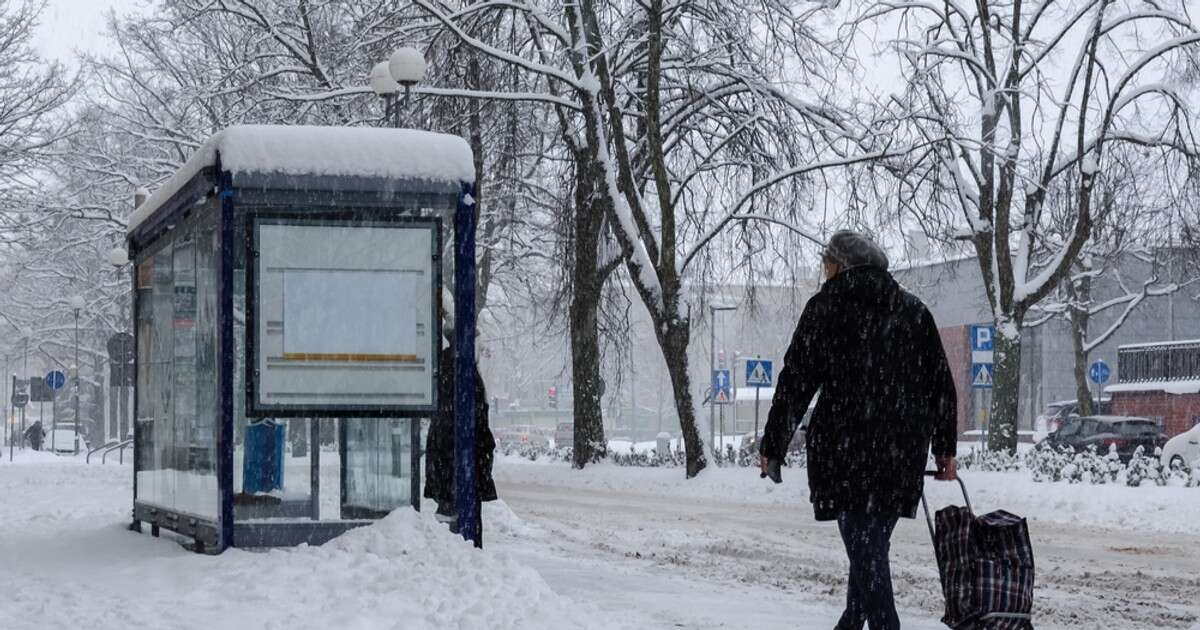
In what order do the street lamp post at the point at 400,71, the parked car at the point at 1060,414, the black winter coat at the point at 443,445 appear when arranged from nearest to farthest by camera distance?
1. the black winter coat at the point at 443,445
2. the street lamp post at the point at 400,71
3. the parked car at the point at 1060,414

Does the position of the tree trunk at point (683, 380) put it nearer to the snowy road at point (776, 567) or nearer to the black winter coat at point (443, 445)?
the snowy road at point (776, 567)

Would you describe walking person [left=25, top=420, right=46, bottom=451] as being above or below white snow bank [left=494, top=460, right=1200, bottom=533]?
below

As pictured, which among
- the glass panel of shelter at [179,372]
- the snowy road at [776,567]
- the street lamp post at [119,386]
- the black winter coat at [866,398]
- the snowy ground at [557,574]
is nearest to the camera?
the black winter coat at [866,398]

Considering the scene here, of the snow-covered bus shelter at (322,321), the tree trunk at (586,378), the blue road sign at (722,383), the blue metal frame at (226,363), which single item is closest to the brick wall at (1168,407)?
the blue road sign at (722,383)

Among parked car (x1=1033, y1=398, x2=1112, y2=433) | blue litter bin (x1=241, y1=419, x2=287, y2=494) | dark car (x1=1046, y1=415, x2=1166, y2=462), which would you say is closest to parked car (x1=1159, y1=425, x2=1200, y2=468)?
dark car (x1=1046, y1=415, x2=1166, y2=462)

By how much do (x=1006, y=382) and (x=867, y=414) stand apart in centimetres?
2502

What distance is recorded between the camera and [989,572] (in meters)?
6.39

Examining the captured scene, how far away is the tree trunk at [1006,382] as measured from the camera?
99.7ft

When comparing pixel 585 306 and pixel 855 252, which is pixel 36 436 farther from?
pixel 855 252

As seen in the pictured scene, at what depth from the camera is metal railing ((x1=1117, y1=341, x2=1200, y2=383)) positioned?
152 feet

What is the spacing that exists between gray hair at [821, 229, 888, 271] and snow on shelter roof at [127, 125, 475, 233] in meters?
3.71

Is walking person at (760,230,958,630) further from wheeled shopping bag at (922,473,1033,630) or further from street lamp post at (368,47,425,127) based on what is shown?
street lamp post at (368,47,425,127)

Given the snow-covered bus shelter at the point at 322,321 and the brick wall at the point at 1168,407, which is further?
the brick wall at the point at 1168,407

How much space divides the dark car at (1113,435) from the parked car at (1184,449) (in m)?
4.07
